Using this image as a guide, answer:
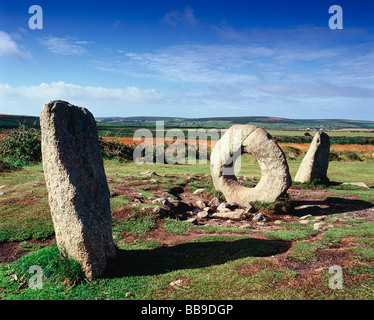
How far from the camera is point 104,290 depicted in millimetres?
5941

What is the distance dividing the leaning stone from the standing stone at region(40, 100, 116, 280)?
8290 millimetres

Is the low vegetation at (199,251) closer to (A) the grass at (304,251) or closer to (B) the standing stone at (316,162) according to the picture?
(A) the grass at (304,251)

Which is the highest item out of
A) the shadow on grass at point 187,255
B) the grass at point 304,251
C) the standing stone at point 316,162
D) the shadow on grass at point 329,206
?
Result: the standing stone at point 316,162

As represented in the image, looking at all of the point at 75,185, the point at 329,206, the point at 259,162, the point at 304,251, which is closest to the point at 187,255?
the point at 304,251

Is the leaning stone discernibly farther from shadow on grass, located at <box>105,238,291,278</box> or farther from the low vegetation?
shadow on grass, located at <box>105,238,291,278</box>

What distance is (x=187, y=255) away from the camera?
7.60 metres

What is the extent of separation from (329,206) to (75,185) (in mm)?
12003

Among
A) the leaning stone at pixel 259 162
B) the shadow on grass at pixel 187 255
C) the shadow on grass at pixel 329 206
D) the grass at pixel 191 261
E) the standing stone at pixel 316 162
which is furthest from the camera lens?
the standing stone at pixel 316 162

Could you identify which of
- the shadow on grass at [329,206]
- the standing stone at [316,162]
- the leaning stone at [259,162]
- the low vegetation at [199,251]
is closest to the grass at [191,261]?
the low vegetation at [199,251]

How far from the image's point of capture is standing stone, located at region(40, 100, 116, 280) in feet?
20.4

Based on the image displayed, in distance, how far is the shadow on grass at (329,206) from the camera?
12.9 metres

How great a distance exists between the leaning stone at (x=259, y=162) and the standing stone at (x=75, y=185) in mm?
8290

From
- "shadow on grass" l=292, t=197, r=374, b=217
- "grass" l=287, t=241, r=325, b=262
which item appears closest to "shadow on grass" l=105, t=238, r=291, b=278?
"grass" l=287, t=241, r=325, b=262

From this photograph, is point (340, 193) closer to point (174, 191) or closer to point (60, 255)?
point (174, 191)
